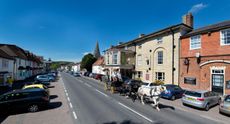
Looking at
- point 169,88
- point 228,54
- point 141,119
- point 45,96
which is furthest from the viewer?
point 169,88

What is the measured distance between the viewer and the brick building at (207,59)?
15.5 m

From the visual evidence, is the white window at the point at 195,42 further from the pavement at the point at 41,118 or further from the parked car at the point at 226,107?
the pavement at the point at 41,118

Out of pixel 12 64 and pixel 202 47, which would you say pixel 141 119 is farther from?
pixel 12 64

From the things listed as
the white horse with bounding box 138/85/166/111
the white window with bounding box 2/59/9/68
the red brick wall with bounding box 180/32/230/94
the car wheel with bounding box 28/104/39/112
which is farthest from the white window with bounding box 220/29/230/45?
the white window with bounding box 2/59/9/68

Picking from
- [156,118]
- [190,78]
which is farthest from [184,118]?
[190,78]

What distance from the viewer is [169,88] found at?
52.6 feet

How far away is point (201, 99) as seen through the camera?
11375 mm

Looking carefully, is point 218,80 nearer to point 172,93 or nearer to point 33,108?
point 172,93

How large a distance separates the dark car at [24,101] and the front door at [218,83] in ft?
57.2

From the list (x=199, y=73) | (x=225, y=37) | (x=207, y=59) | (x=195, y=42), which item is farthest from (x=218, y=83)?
(x=195, y=42)

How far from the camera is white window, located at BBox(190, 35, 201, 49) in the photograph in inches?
730

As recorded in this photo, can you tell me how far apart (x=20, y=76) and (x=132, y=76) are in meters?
28.2

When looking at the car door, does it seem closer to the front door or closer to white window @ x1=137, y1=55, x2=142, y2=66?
the front door

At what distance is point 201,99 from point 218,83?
6.67 metres
